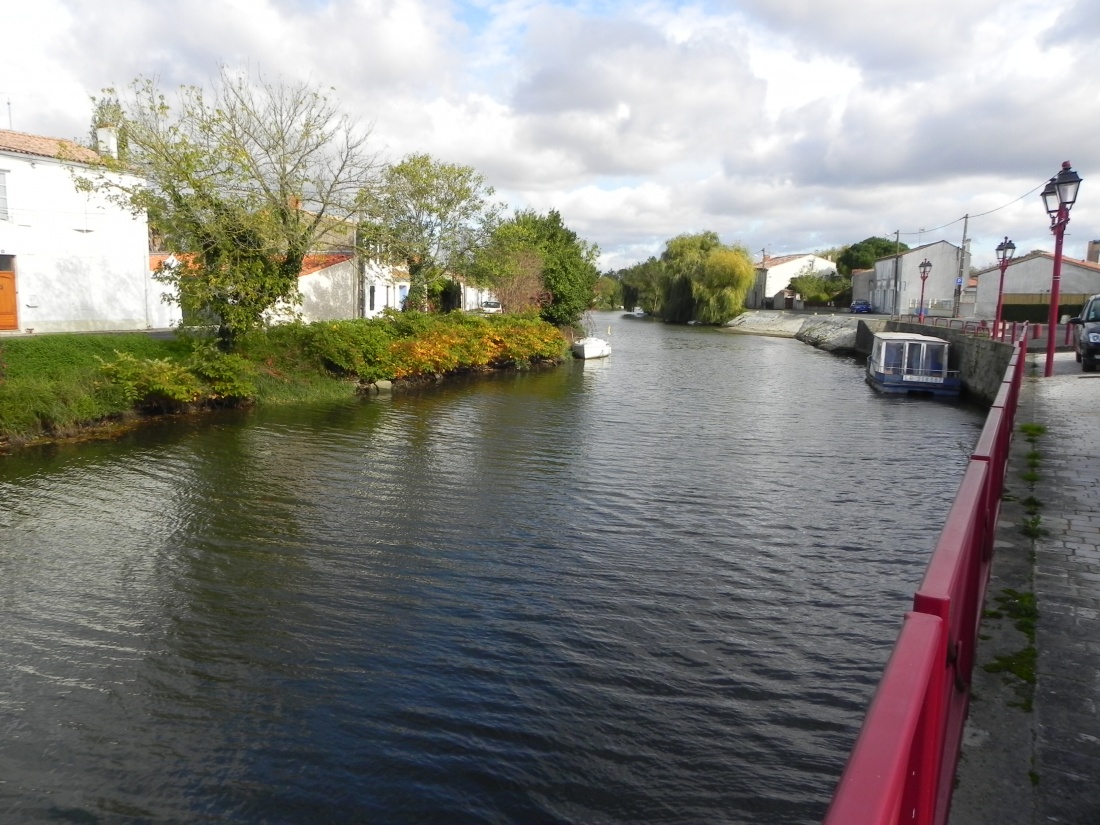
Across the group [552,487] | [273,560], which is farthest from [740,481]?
[273,560]

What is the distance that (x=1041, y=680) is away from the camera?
166 inches

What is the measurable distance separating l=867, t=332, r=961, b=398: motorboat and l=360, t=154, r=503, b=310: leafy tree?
1677 centimetres

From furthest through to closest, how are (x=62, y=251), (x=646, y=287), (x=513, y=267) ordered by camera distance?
(x=646, y=287) < (x=513, y=267) < (x=62, y=251)

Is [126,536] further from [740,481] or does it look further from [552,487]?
[740,481]

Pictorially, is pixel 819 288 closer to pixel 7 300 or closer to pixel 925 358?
pixel 925 358

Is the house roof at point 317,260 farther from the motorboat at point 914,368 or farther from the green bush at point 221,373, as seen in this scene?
the motorboat at point 914,368

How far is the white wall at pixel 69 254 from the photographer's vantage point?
2438 centimetres

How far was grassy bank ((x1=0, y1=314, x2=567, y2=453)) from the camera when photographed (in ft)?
55.0

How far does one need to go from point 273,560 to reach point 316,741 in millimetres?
4009

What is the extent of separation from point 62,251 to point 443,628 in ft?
78.0

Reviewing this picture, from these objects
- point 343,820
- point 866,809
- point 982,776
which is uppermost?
point 866,809

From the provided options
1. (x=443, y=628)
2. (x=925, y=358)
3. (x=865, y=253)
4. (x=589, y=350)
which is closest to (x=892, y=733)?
(x=443, y=628)

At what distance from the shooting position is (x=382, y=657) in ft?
23.9

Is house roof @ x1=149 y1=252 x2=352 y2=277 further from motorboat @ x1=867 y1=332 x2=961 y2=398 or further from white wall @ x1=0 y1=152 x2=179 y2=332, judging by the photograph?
motorboat @ x1=867 y1=332 x2=961 y2=398
